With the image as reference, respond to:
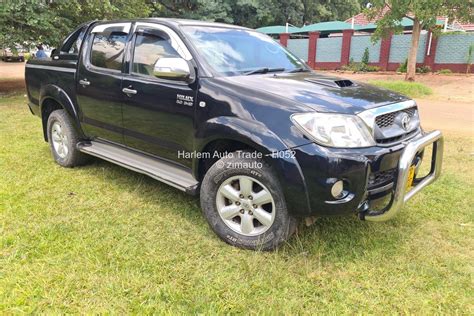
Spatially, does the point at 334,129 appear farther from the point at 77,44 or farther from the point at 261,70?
the point at 77,44

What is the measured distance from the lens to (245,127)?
2.80m

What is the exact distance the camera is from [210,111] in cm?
303

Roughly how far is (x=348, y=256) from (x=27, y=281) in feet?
7.65

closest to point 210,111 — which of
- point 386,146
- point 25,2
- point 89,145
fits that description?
point 386,146

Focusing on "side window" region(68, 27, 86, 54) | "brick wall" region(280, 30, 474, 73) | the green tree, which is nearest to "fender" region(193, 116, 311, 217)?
"side window" region(68, 27, 86, 54)

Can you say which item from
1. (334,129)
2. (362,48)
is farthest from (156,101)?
(362,48)

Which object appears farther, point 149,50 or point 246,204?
point 149,50

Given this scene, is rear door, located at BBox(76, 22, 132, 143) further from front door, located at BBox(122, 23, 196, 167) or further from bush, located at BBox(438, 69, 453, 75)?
bush, located at BBox(438, 69, 453, 75)

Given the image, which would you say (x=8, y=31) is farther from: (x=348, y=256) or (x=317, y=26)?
(x=317, y=26)

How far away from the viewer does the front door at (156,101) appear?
3.25m

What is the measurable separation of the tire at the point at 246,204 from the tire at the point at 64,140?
2349 mm

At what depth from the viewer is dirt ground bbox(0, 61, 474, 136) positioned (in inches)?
315

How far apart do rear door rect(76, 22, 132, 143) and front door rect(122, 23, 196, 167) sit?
16cm

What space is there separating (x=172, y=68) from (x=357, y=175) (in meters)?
1.65
